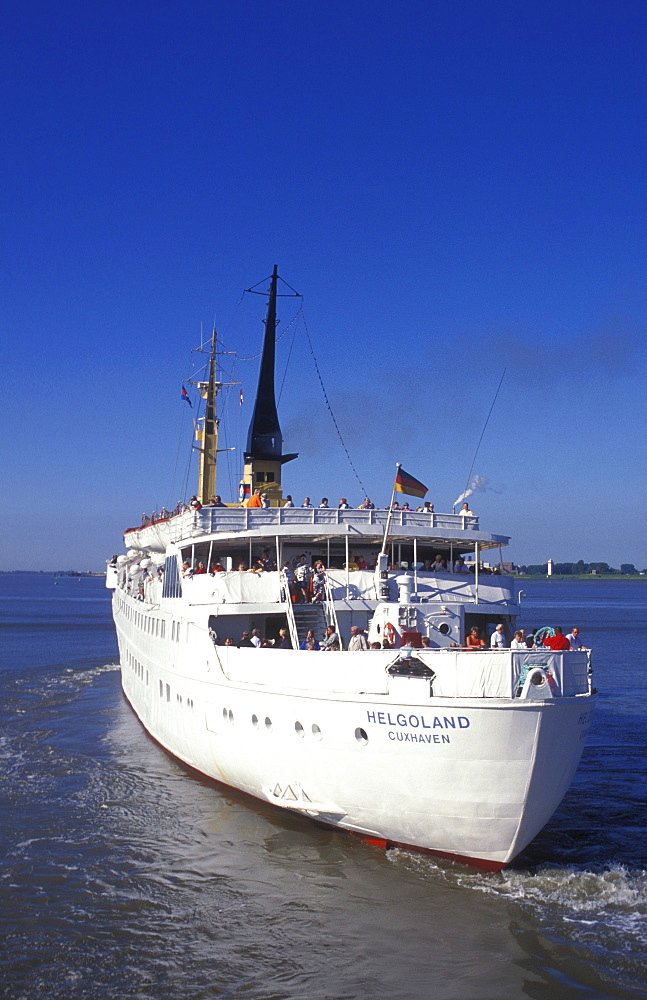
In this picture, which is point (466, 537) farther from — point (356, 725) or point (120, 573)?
point (120, 573)

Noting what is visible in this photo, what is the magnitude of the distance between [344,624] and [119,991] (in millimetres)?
9814

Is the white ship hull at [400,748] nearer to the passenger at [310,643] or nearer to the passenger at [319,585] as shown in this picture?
the passenger at [310,643]

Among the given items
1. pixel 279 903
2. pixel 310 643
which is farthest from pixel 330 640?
pixel 279 903

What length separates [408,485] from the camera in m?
19.3

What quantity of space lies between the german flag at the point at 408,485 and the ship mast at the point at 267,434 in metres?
9.67

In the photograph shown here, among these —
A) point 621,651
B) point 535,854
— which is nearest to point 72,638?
point 621,651

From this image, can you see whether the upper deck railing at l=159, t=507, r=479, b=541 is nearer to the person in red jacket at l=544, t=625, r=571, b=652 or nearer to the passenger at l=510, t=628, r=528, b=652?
the passenger at l=510, t=628, r=528, b=652

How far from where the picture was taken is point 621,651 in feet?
174

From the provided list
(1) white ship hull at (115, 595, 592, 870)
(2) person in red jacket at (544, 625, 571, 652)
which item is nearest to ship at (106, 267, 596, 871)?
(1) white ship hull at (115, 595, 592, 870)

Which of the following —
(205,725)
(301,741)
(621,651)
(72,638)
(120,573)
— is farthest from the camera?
(72,638)

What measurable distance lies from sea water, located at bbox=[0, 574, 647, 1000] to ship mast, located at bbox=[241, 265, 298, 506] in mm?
11951

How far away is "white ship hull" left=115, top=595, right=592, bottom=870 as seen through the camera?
1282 centimetres

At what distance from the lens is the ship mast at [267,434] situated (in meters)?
30.8

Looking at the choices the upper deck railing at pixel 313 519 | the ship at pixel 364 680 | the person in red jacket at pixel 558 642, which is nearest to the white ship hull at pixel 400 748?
the ship at pixel 364 680
